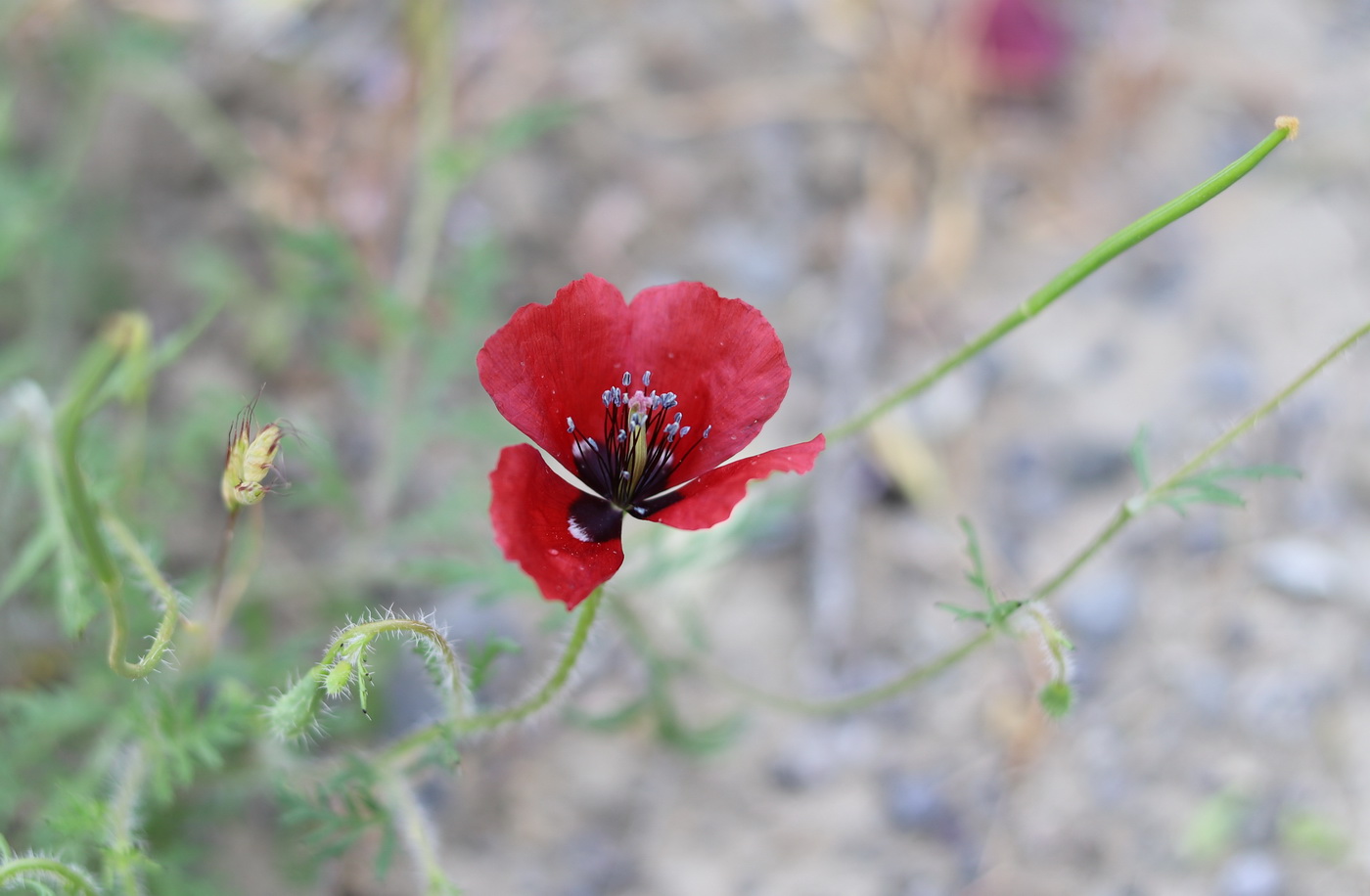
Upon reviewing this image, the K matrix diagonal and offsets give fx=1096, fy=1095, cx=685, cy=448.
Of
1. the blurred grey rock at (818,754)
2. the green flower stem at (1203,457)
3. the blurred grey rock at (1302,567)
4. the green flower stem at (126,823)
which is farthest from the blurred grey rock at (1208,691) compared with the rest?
the green flower stem at (126,823)

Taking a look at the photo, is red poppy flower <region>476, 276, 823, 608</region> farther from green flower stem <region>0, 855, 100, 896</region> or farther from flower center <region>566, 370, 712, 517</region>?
green flower stem <region>0, 855, 100, 896</region>

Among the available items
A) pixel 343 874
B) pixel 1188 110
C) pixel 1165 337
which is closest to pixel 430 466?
pixel 343 874

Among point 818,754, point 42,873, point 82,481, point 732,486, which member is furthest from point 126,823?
point 818,754

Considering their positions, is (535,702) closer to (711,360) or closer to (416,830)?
(416,830)

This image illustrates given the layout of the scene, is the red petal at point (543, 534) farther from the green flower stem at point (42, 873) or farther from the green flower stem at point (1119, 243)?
the green flower stem at point (42, 873)

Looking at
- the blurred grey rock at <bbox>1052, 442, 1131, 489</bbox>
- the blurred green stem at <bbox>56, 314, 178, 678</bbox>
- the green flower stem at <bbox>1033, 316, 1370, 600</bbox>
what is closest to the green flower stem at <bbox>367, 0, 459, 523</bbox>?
the blurred green stem at <bbox>56, 314, 178, 678</bbox>
